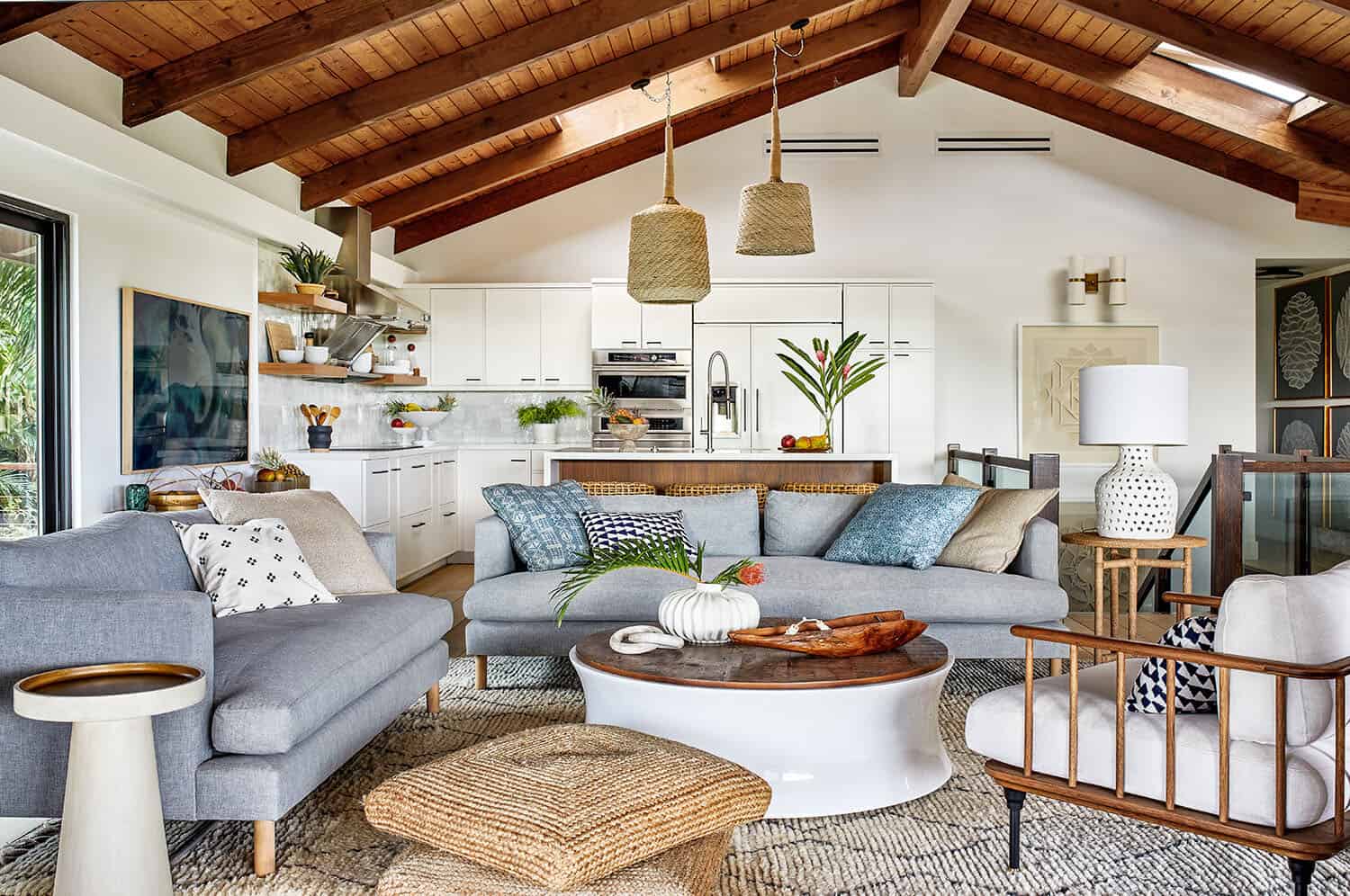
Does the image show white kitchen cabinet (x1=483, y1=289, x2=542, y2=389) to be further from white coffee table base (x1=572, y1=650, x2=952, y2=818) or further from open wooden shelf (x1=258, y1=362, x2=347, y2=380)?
white coffee table base (x1=572, y1=650, x2=952, y2=818)

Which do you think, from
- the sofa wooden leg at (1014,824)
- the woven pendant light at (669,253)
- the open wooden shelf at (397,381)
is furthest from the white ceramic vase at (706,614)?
the open wooden shelf at (397,381)

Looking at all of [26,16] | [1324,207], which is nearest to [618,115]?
[26,16]

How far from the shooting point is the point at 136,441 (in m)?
4.93

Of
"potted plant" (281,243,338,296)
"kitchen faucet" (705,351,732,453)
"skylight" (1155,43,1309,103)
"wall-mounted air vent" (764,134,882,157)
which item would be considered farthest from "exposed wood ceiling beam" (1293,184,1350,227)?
"potted plant" (281,243,338,296)

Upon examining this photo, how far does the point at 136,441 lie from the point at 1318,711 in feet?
15.7

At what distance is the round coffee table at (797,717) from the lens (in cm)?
283

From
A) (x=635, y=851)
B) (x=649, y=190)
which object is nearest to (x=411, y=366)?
(x=649, y=190)

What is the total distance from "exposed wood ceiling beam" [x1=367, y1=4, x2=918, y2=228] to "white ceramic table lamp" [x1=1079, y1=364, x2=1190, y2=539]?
3979 millimetres

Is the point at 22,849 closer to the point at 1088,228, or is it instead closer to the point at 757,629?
the point at 757,629

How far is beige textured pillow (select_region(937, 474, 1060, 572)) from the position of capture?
4.41 meters

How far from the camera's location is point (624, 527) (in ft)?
15.1

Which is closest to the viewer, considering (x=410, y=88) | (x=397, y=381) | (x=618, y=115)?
(x=410, y=88)

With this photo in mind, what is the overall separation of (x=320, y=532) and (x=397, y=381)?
4289mm

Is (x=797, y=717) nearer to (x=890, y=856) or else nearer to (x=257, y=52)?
(x=890, y=856)
